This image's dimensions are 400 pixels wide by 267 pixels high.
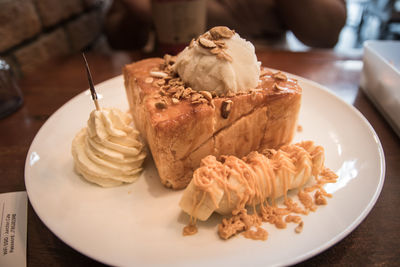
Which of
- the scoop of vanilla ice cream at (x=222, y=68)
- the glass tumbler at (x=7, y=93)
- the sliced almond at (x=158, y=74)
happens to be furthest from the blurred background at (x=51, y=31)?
the scoop of vanilla ice cream at (x=222, y=68)

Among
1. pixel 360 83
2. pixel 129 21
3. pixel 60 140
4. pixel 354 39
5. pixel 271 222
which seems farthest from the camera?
pixel 354 39

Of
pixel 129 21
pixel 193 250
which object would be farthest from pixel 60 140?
pixel 129 21

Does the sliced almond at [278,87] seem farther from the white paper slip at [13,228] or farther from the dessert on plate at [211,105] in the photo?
the white paper slip at [13,228]

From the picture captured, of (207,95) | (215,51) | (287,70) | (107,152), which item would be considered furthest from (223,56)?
(287,70)

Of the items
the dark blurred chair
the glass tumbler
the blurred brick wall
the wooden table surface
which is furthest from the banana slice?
the dark blurred chair

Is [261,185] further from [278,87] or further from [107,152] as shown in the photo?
[107,152]

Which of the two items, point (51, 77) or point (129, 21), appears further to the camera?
point (129, 21)

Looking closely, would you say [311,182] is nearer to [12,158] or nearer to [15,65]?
[12,158]

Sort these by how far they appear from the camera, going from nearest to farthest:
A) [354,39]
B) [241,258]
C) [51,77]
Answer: [241,258]
[51,77]
[354,39]
